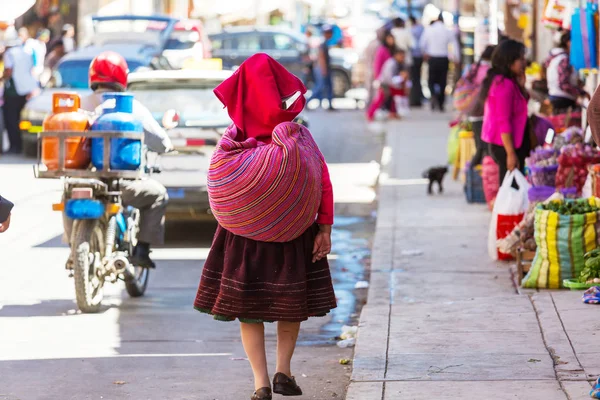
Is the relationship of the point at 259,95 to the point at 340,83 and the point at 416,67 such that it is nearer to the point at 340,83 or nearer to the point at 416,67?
the point at 416,67

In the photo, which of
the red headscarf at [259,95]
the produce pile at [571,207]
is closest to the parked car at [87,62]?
the produce pile at [571,207]

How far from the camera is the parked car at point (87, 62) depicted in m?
18.6

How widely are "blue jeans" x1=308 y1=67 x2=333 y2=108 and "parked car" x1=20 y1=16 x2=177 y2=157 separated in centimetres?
700

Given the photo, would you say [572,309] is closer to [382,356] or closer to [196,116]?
[382,356]

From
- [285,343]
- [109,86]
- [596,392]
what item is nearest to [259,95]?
[285,343]

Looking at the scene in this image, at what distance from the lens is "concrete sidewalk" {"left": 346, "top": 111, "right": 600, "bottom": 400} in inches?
241

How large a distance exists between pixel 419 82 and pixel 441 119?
3.06 m

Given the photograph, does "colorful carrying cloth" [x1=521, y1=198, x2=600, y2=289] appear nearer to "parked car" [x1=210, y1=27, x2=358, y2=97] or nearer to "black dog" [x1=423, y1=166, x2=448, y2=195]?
"black dog" [x1=423, y1=166, x2=448, y2=195]

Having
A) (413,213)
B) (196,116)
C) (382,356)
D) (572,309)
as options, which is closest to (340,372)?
(382,356)

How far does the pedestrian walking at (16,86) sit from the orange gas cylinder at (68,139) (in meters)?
11.3

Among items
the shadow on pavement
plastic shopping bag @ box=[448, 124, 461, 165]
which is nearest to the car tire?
plastic shopping bag @ box=[448, 124, 461, 165]

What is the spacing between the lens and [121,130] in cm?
851

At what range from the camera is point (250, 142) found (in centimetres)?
591

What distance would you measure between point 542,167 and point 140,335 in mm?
3835
